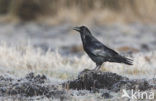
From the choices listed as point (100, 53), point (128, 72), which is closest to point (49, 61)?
point (128, 72)

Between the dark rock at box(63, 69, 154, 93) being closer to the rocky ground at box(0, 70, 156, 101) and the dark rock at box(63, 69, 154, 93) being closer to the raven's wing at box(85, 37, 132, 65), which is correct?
the rocky ground at box(0, 70, 156, 101)

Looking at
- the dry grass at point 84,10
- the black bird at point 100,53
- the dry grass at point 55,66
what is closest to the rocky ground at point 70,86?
the black bird at point 100,53

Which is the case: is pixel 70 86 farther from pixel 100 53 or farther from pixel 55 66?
pixel 55 66

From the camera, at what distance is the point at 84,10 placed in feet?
90.2

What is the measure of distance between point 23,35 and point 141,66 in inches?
546

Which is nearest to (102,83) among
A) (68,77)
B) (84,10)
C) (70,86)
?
(70,86)

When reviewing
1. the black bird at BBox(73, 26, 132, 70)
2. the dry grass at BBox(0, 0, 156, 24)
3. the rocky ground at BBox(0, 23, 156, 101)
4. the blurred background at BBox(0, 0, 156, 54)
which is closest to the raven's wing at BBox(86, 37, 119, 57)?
the black bird at BBox(73, 26, 132, 70)

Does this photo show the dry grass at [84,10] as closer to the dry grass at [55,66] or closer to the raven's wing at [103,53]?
the dry grass at [55,66]

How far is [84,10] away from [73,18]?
2.68 feet

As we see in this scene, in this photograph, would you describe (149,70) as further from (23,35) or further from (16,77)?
(23,35)

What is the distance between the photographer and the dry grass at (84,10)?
27250 mm

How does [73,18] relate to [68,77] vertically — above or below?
above

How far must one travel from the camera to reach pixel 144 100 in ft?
28.6

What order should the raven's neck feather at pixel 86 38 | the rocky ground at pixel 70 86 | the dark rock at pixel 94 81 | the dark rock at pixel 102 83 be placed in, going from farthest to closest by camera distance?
the raven's neck feather at pixel 86 38 < the dark rock at pixel 94 81 < the dark rock at pixel 102 83 < the rocky ground at pixel 70 86
